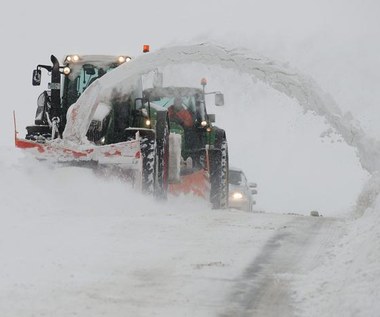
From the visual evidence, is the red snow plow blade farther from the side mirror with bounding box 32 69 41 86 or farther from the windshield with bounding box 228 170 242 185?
the side mirror with bounding box 32 69 41 86

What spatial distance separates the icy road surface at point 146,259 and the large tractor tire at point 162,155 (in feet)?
6.89

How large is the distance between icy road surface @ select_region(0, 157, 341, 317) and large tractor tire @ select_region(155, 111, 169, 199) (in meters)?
2.10

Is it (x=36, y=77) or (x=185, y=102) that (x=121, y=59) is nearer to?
(x=36, y=77)

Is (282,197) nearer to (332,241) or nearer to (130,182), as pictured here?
(130,182)

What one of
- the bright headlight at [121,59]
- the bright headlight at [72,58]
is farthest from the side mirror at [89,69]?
the bright headlight at [121,59]

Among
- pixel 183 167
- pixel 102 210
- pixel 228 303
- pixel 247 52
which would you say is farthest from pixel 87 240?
pixel 183 167

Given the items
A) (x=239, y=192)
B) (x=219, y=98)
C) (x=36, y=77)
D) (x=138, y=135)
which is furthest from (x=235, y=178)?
(x=36, y=77)

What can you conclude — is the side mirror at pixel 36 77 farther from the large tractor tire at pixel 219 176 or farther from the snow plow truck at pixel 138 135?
the large tractor tire at pixel 219 176

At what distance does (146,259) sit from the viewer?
5457mm

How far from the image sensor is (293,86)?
10258 mm

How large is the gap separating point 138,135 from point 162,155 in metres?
0.75

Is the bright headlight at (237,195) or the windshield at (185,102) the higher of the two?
the windshield at (185,102)

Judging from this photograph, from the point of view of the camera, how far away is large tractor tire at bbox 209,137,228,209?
1333cm

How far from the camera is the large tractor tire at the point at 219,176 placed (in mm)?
13328
